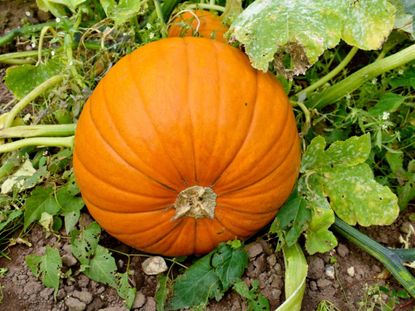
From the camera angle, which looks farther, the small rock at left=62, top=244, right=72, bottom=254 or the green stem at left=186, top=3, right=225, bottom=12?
the green stem at left=186, top=3, right=225, bottom=12

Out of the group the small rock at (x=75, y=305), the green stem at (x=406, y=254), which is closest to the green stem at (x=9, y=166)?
the small rock at (x=75, y=305)

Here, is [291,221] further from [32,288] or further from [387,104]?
[32,288]

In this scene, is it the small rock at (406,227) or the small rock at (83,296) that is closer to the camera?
the small rock at (83,296)

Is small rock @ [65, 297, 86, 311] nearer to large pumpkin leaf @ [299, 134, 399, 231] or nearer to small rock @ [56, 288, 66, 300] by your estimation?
small rock @ [56, 288, 66, 300]

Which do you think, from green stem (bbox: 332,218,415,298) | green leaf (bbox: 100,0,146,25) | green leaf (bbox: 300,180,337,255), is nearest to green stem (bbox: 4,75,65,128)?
green leaf (bbox: 100,0,146,25)

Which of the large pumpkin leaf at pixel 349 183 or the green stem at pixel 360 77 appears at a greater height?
the green stem at pixel 360 77

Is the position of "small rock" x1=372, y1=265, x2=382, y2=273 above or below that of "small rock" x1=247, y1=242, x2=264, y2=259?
below

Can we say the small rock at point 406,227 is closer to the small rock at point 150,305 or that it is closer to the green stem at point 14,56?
the small rock at point 150,305

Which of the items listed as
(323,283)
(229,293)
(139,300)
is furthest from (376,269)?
(139,300)
